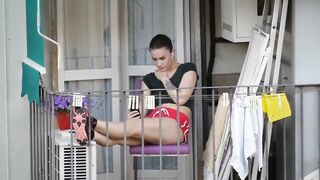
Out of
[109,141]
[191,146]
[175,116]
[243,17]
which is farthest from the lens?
[243,17]

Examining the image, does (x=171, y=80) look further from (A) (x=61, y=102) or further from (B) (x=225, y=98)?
(A) (x=61, y=102)

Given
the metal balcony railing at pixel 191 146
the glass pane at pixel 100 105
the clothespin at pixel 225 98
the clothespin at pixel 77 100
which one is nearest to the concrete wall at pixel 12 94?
the metal balcony railing at pixel 191 146

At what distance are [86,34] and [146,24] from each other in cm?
48

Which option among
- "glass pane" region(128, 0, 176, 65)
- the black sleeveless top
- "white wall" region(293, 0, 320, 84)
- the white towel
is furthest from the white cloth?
"glass pane" region(128, 0, 176, 65)

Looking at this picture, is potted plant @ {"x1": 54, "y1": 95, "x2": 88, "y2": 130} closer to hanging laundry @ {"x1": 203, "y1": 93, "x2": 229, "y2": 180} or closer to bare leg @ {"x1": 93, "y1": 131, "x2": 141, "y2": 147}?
bare leg @ {"x1": 93, "y1": 131, "x2": 141, "y2": 147}

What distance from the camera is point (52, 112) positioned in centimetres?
432

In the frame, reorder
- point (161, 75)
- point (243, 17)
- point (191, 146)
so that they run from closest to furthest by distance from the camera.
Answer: point (191, 146)
point (243, 17)
point (161, 75)

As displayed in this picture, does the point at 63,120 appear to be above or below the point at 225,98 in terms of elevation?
below

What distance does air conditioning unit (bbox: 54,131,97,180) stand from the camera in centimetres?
433

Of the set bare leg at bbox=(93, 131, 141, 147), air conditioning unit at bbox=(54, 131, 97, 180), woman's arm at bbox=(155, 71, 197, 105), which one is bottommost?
air conditioning unit at bbox=(54, 131, 97, 180)

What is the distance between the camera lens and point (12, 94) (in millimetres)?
4750

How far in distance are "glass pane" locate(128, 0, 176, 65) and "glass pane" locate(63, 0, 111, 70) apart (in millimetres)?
206

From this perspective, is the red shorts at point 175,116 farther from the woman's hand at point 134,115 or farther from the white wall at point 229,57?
the white wall at point 229,57

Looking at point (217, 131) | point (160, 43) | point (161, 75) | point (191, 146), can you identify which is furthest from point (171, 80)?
point (217, 131)
